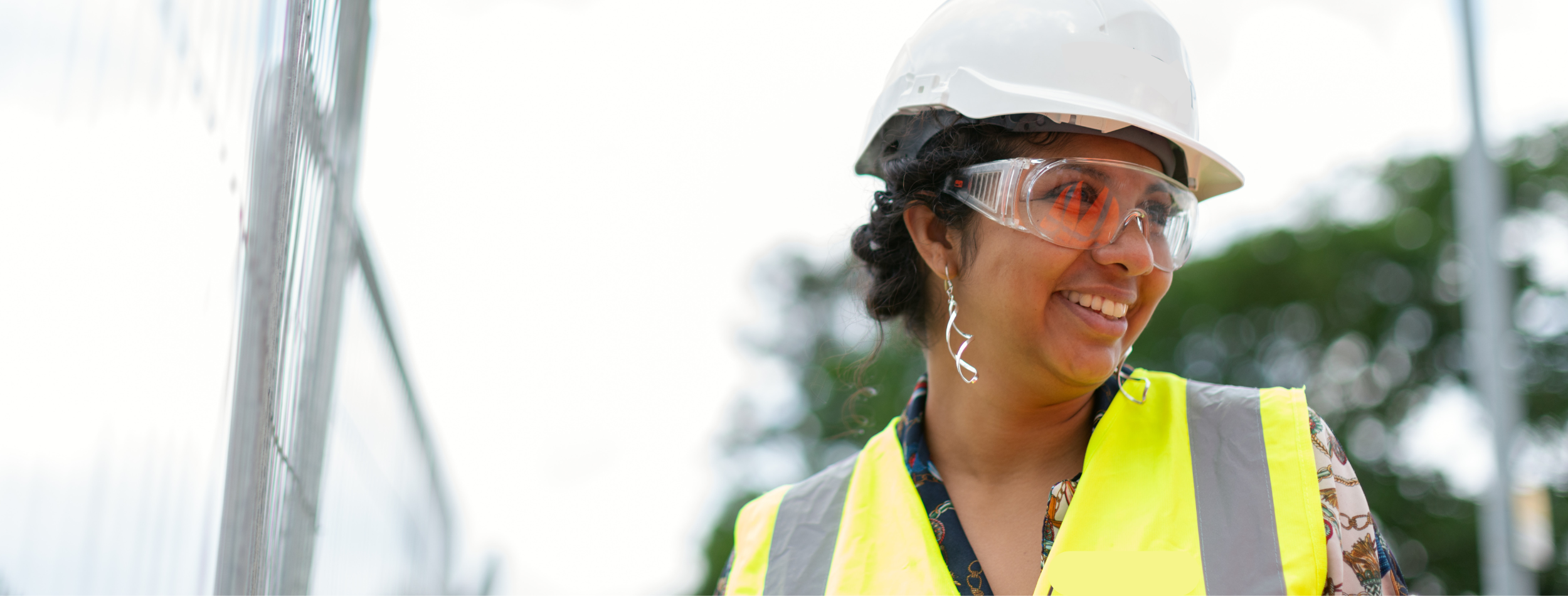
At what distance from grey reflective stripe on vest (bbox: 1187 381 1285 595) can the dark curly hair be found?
610mm

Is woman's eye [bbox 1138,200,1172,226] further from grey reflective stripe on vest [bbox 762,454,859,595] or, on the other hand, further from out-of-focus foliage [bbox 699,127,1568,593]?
out-of-focus foliage [bbox 699,127,1568,593]

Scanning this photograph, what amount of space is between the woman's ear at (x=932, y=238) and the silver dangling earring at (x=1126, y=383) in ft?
1.36

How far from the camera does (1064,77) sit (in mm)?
2387

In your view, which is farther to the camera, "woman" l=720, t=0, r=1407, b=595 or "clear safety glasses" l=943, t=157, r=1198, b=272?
"clear safety glasses" l=943, t=157, r=1198, b=272

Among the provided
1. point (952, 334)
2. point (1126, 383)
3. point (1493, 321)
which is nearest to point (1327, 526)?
point (1126, 383)

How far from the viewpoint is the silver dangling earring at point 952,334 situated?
8.00ft

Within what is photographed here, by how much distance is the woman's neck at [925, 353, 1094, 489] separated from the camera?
2.46 metres

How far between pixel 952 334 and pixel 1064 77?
2.08 ft

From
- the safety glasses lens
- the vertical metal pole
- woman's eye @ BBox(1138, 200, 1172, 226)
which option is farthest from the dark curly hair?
the vertical metal pole

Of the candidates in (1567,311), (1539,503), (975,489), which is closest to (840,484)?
(975,489)

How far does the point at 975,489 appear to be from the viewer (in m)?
2.52

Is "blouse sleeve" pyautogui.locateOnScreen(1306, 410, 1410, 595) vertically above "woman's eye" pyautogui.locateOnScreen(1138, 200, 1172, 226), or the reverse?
"woman's eye" pyautogui.locateOnScreen(1138, 200, 1172, 226)

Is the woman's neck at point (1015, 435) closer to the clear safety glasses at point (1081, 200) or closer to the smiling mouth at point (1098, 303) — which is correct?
the smiling mouth at point (1098, 303)

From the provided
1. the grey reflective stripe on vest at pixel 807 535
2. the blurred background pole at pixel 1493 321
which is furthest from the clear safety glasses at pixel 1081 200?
the blurred background pole at pixel 1493 321
